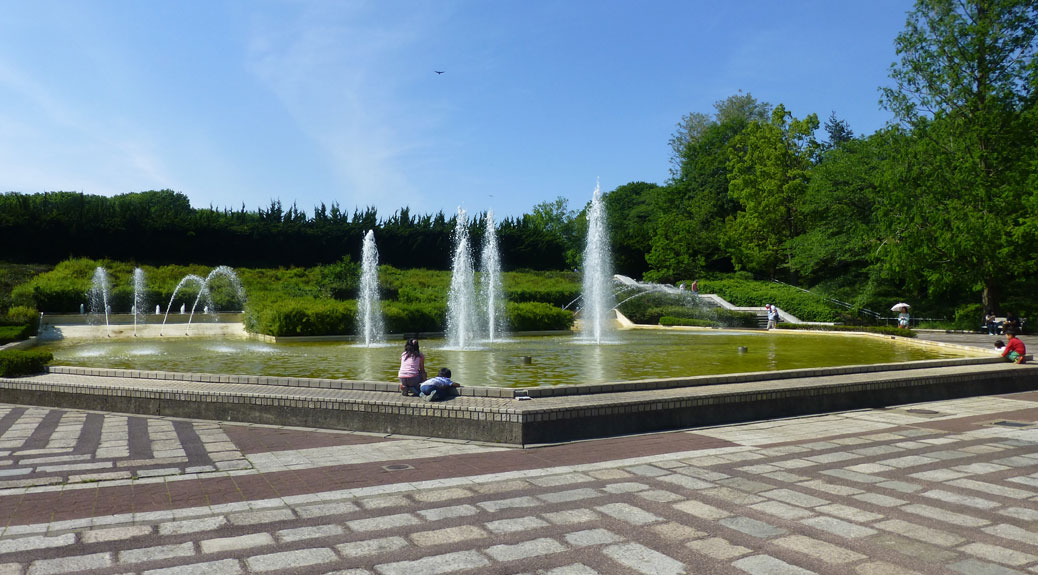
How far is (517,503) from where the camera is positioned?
567cm

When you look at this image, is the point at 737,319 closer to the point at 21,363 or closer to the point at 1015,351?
the point at 1015,351

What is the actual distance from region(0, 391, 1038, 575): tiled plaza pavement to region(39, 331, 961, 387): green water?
4.37m

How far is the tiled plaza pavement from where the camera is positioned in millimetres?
4430

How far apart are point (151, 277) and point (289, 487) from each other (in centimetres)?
3373

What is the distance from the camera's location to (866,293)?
109 feet

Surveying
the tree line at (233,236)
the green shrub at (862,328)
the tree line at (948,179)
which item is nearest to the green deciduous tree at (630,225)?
the tree line at (233,236)

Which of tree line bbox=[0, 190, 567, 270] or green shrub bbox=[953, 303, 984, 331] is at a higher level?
tree line bbox=[0, 190, 567, 270]

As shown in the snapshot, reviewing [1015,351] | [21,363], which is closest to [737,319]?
[1015,351]

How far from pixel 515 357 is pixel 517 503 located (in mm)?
11079

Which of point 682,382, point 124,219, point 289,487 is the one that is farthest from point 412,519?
→ point 124,219

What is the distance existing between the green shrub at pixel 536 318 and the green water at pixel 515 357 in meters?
3.96

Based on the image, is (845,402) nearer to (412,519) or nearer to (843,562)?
(843,562)

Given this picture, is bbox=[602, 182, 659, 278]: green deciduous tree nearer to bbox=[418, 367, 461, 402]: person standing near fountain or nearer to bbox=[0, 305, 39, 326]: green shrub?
bbox=[0, 305, 39, 326]: green shrub

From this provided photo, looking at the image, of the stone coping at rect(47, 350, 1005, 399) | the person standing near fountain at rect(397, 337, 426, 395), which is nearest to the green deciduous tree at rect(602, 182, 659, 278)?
the stone coping at rect(47, 350, 1005, 399)
